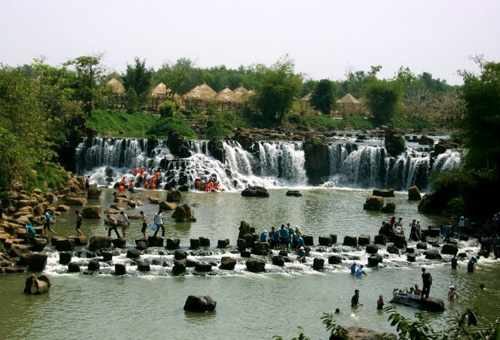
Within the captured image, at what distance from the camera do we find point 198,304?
27391 mm

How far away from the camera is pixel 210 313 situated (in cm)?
2742

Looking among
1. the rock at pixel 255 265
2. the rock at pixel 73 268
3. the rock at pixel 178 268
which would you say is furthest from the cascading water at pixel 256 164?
the rock at pixel 73 268

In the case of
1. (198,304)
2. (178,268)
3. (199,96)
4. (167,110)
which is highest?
(199,96)

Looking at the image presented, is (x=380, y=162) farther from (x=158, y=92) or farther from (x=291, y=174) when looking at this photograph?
(x=158, y=92)

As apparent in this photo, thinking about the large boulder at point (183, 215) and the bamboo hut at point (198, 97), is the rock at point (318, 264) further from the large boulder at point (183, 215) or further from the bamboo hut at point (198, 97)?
the bamboo hut at point (198, 97)

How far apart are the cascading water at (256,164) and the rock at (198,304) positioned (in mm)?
35926

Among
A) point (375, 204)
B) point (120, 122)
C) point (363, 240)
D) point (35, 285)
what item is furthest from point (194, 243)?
point (120, 122)

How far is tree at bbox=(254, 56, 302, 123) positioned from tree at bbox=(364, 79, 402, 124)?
17.9 meters

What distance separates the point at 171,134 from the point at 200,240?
99.7 feet

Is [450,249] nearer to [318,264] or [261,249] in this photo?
[318,264]

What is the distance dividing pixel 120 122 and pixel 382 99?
4476 cm

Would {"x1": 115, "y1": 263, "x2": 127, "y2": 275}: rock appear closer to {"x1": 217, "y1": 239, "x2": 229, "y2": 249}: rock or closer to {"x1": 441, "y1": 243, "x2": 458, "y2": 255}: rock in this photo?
{"x1": 217, "y1": 239, "x2": 229, "y2": 249}: rock

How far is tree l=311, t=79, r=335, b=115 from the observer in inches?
4434

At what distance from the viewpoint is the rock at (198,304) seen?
89.9 feet
